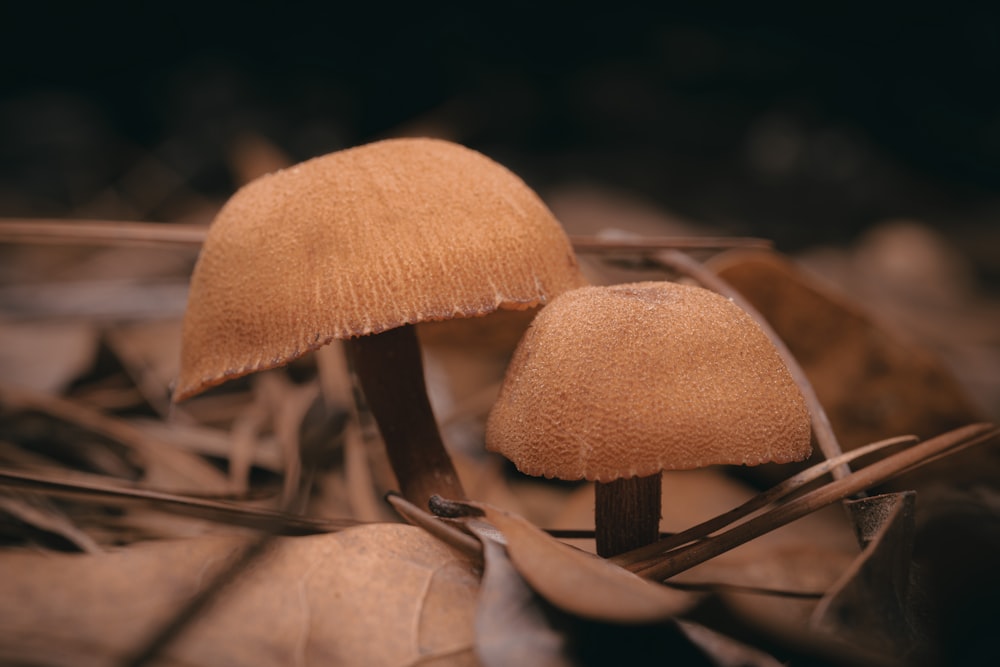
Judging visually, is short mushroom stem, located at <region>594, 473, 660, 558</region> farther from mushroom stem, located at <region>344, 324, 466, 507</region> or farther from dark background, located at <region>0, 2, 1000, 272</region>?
dark background, located at <region>0, 2, 1000, 272</region>

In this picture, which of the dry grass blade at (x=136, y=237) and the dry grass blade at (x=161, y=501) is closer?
the dry grass blade at (x=161, y=501)

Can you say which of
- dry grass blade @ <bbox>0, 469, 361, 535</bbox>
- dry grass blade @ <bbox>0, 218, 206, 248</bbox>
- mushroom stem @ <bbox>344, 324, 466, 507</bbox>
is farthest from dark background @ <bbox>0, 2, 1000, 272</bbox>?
dry grass blade @ <bbox>0, 469, 361, 535</bbox>

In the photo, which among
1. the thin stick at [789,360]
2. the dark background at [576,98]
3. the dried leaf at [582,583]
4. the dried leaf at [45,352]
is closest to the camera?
the dried leaf at [582,583]

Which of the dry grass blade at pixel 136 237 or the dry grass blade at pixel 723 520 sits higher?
the dry grass blade at pixel 136 237

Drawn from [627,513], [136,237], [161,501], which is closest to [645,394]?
[627,513]

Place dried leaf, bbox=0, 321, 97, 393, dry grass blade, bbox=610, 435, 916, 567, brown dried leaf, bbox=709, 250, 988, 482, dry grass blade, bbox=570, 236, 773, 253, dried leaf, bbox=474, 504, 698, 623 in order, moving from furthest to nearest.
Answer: dried leaf, bbox=0, 321, 97, 393, dry grass blade, bbox=570, 236, 773, 253, brown dried leaf, bbox=709, 250, 988, 482, dry grass blade, bbox=610, 435, 916, 567, dried leaf, bbox=474, 504, 698, 623

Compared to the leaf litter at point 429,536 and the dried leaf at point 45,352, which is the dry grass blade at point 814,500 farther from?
the dried leaf at point 45,352

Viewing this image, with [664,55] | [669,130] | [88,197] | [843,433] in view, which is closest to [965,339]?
[843,433]

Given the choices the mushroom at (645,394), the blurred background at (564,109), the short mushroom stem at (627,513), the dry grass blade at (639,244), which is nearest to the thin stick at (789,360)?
the dry grass blade at (639,244)
